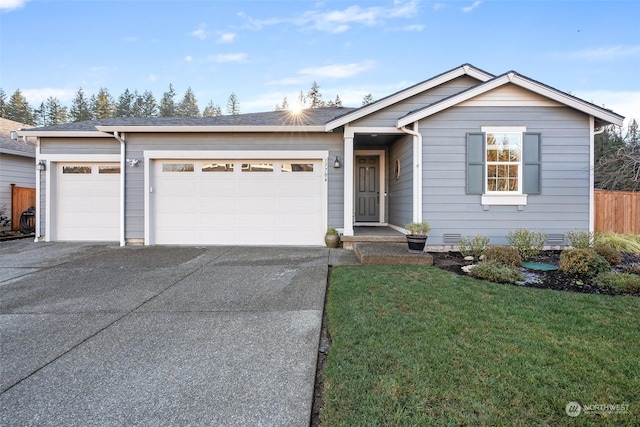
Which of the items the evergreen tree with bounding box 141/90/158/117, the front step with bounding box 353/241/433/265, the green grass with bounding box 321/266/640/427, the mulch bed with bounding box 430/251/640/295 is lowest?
the green grass with bounding box 321/266/640/427

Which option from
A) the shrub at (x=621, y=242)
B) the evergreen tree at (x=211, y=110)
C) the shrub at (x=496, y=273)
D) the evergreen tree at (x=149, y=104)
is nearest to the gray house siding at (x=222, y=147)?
the shrub at (x=496, y=273)

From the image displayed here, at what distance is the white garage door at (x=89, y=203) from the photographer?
8633 mm

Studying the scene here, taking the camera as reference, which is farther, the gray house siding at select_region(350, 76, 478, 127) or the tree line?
the tree line

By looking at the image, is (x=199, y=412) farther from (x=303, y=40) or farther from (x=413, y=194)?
(x=303, y=40)

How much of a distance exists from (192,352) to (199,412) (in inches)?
32.7

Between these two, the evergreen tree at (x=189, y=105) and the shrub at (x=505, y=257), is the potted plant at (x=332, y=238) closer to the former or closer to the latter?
the shrub at (x=505, y=257)

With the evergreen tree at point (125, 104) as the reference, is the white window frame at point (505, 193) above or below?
below

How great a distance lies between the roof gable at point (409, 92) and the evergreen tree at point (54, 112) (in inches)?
1491

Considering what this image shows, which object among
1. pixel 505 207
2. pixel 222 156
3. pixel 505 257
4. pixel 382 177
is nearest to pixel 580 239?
pixel 505 207

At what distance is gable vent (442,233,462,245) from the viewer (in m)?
6.86

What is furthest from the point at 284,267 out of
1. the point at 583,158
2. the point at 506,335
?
the point at 583,158

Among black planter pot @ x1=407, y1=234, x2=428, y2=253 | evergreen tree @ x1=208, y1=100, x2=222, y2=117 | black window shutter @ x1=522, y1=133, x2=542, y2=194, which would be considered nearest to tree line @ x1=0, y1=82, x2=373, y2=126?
evergreen tree @ x1=208, y1=100, x2=222, y2=117

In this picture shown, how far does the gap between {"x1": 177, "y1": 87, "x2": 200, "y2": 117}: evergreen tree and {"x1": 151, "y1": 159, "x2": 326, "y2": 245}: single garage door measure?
110 feet

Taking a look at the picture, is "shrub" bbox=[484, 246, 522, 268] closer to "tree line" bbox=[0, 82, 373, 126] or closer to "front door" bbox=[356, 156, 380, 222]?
"front door" bbox=[356, 156, 380, 222]
